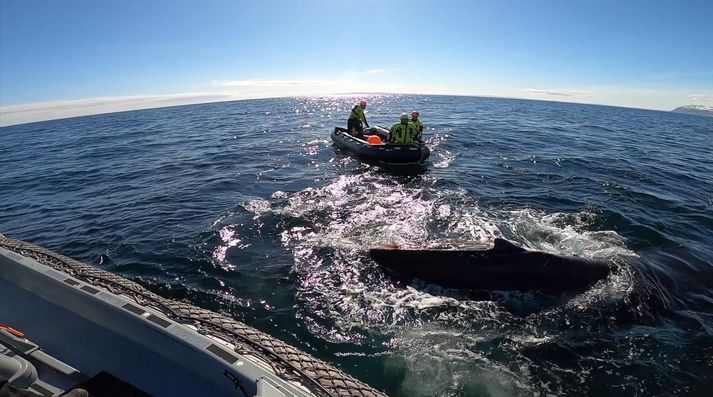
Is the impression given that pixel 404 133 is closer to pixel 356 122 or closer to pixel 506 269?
pixel 356 122

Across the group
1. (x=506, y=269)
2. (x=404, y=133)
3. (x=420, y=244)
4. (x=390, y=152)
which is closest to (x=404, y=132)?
(x=404, y=133)

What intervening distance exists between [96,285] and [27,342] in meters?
0.92

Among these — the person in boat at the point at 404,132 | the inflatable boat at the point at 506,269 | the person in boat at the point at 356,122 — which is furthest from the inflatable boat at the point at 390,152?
the inflatable boat at the point at 506,269

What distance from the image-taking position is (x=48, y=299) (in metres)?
5.18

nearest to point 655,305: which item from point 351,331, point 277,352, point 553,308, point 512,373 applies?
point 553,308

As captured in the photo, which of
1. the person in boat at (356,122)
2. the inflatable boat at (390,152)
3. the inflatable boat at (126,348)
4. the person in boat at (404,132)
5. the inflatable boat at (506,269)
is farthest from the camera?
the person in boat at (356,122)

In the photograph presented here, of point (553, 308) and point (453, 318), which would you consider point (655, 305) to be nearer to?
point (553, 308)

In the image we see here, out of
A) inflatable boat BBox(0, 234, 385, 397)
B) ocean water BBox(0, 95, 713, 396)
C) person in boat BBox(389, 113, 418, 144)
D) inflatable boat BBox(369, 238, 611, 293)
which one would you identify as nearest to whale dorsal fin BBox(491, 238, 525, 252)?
inflatable boat BBox(369, 238, 611, 293)

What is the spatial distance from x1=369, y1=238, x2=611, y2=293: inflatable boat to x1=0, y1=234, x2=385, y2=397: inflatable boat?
4.37 metres

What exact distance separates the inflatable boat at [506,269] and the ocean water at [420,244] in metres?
0.26

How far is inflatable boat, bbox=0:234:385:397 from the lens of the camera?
12.9 feet

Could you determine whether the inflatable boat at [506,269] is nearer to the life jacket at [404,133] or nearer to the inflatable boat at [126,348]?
the inflatable boat at [126,348]

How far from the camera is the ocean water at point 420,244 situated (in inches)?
257

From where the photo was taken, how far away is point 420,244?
10328 millimetres
